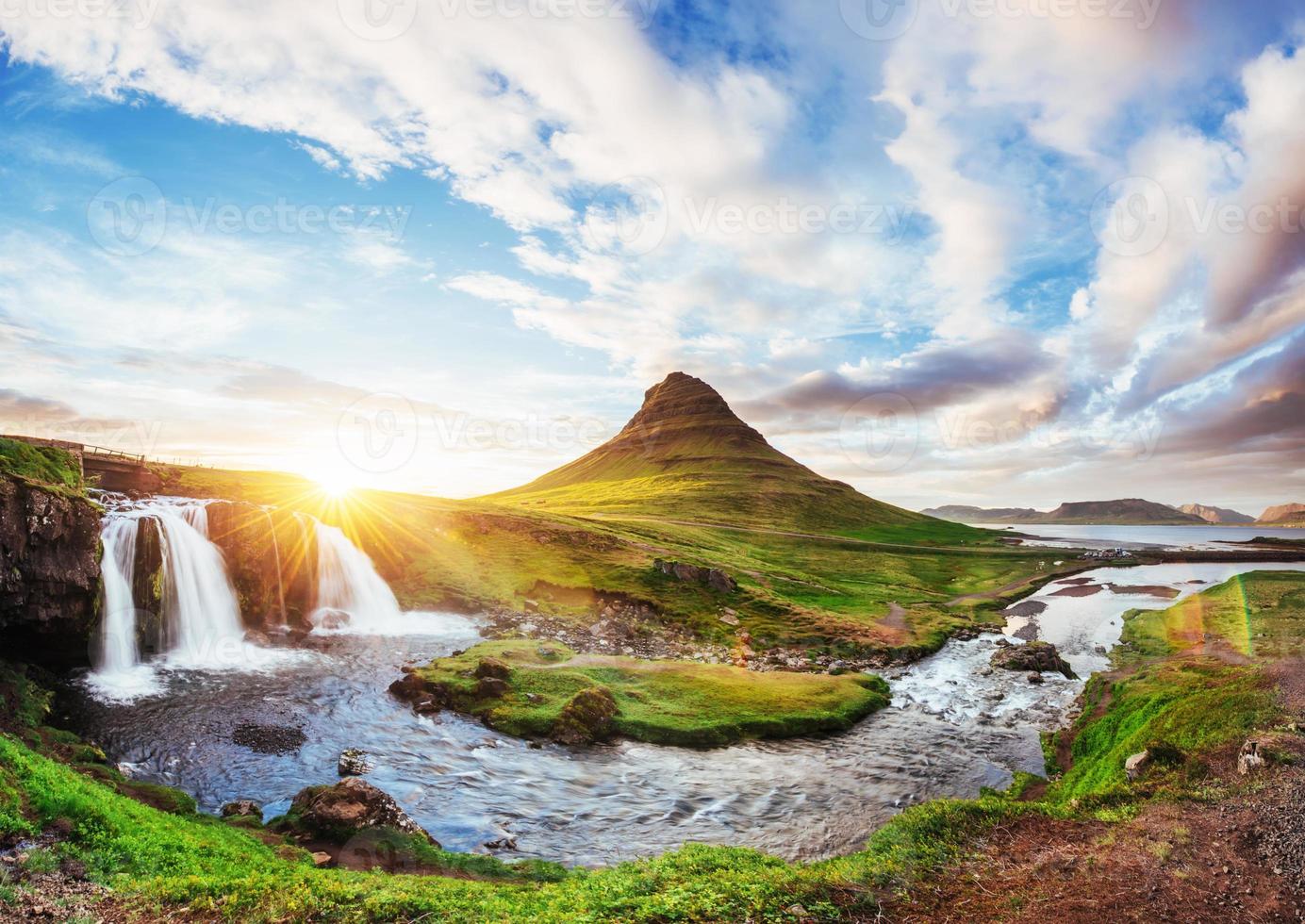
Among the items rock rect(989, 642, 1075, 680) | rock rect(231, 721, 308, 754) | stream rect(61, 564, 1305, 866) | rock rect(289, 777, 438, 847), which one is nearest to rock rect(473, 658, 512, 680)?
stream rect(61, 564, 1305, 866)

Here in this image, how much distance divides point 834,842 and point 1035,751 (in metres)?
17.2

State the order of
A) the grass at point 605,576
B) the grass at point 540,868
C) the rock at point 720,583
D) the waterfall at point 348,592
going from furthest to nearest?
the rock at point 720,583 < the grass at point 605,576 < the waterfall at point 348,592 < the grass at point 540,868

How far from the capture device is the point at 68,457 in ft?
132

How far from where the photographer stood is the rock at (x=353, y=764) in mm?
27516

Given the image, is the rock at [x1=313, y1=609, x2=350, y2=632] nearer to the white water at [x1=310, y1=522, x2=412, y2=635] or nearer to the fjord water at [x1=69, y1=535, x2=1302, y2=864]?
the white water at [x1=310, y1=522, x2=412, y2=635]

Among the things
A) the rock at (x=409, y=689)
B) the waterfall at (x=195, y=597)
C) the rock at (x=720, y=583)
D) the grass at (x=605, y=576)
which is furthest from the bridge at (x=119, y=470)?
the rock at (x=720, y=583)

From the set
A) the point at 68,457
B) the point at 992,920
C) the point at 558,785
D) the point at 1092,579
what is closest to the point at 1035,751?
the point at 992,920

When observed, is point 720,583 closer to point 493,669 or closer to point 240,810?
point 493,669

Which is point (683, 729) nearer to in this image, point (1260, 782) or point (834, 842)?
point (834, 842)

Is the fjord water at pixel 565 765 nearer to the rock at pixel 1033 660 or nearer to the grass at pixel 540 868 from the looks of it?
the grass at pixel 540 868

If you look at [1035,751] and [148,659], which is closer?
[1035,751]

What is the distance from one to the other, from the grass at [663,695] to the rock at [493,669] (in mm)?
370

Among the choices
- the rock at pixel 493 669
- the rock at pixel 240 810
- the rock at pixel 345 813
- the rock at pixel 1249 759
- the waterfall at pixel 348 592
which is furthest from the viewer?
the waterfall at pixel 348 592

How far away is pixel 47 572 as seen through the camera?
3338 centimetres
